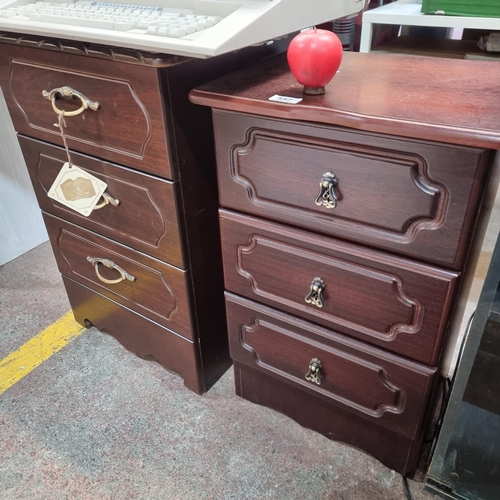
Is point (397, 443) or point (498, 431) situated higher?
point (498, 431)

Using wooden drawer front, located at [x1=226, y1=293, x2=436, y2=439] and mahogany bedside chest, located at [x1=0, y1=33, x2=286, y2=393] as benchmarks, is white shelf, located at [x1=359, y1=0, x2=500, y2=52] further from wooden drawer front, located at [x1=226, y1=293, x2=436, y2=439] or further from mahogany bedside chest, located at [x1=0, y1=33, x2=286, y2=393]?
wooden drawer front, located at [x1=226, y1=293, x2=436, y2=439]

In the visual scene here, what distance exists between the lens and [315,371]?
0.92 meters

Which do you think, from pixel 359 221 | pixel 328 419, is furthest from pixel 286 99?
pixel 328 419

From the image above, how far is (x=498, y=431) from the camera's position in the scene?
80 cm

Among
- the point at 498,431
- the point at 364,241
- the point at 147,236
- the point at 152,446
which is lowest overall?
the point at 152,446

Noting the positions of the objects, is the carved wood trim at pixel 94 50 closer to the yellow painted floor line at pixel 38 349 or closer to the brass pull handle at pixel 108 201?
the brass pull handle at pixel 108 201

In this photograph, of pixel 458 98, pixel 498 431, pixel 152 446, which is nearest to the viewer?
pixel 458 98

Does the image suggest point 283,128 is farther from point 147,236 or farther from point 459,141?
point 147,236

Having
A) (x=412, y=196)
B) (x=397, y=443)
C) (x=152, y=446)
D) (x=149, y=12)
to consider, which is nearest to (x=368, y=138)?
(x=412, y=196)

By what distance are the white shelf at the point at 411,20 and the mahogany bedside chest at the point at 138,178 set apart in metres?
0.63

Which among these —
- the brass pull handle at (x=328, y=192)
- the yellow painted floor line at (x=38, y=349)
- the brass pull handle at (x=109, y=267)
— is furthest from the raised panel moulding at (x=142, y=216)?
the yellow painted floor line at (x=38, y=349)

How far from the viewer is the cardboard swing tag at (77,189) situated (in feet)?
3.20

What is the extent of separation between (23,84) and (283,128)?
596 millimetres

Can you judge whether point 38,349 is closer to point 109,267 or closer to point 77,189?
point 109,267
